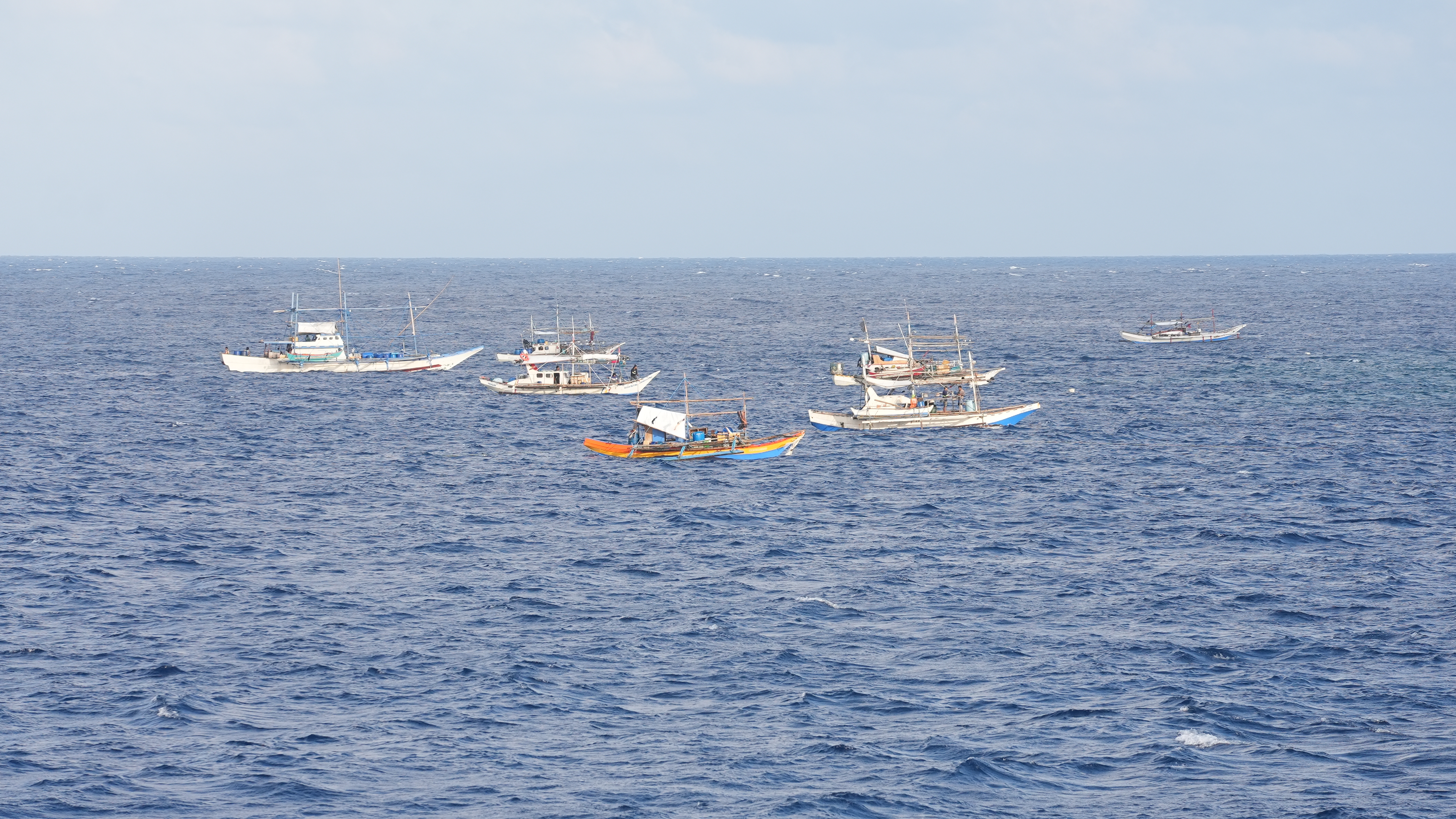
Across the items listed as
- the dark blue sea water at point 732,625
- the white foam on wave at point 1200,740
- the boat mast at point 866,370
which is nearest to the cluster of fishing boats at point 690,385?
the boat mast at point 866,370

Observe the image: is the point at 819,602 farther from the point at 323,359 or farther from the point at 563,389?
the point at 323,359

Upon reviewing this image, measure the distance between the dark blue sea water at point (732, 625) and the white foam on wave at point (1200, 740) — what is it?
0.31 feet

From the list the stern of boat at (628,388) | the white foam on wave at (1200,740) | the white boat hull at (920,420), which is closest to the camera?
the white foam on wave at (1200,740)

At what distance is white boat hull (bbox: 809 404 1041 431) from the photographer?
4498 inches

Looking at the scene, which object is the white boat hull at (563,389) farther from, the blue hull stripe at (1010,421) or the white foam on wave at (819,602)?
the white foam on wave at (819,602)

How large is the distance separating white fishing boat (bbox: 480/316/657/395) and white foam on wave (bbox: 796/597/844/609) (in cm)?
7176

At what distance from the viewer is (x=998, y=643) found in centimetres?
5600

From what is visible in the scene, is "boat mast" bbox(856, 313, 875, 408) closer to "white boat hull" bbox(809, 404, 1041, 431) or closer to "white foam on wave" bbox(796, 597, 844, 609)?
"white boat hull" bbox(809, 404, 1041, 431)

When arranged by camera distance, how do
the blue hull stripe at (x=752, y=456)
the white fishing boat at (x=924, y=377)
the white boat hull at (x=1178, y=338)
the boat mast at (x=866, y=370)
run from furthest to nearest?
the white boat hull at (x=1178, y=338)
the white fishing boat at (x=924, y=377)
the boat mast at (x=866, y=370)
the blue hull stripe at (x=752, y=456)

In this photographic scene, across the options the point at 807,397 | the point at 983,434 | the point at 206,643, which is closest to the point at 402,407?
the point at 807,397

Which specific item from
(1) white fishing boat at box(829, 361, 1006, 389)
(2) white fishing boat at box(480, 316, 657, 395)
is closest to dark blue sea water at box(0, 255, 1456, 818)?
(1) white fishing boat at box(829, 361, 1006, 389)

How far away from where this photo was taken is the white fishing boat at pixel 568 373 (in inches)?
5394

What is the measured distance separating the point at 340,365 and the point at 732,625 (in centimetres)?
10826

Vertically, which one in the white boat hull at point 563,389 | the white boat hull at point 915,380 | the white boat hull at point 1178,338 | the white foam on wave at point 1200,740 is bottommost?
the white foam on wave at point 1200,740
